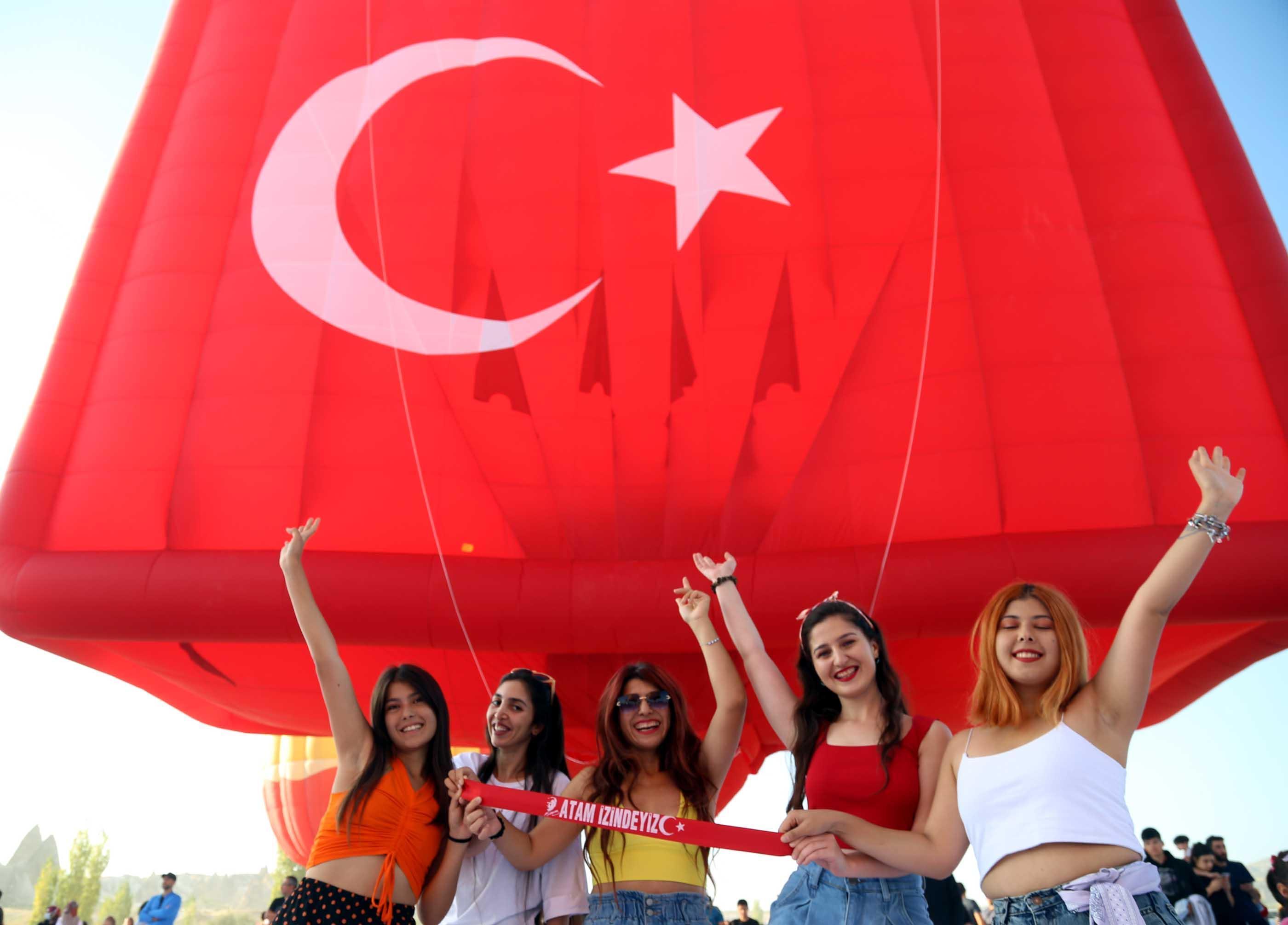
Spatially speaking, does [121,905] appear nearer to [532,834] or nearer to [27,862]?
[27,862]

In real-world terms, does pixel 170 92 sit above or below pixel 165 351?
above

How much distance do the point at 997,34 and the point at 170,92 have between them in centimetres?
537

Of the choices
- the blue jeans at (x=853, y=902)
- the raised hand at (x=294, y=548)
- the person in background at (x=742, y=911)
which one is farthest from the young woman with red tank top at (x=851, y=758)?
the person in background at (x=742, y=911)

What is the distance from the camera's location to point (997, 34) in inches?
257

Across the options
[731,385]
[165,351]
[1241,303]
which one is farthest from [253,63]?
[1241,303]

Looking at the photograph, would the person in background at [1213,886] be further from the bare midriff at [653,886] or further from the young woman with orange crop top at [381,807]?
the young woman with orange crop top at [381,807]

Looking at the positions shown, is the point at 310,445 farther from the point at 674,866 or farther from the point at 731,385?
the point at 674,866

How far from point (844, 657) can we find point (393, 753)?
3.66 feet

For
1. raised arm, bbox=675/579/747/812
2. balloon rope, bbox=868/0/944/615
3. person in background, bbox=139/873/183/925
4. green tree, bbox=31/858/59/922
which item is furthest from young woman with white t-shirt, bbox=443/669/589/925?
green tree, bbox=31/858/59/922

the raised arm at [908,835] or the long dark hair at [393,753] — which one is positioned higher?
the long dark hair at [393,753]

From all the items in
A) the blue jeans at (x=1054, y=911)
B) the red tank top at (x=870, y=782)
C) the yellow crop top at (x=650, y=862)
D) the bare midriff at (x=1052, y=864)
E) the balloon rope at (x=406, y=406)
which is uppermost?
the balloon rope at (x=406, y=406)

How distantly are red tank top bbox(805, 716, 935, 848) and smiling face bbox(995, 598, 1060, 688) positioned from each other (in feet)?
0.91

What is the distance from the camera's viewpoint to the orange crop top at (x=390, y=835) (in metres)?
2.42

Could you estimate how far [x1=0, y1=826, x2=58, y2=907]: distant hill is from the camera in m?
23.4
